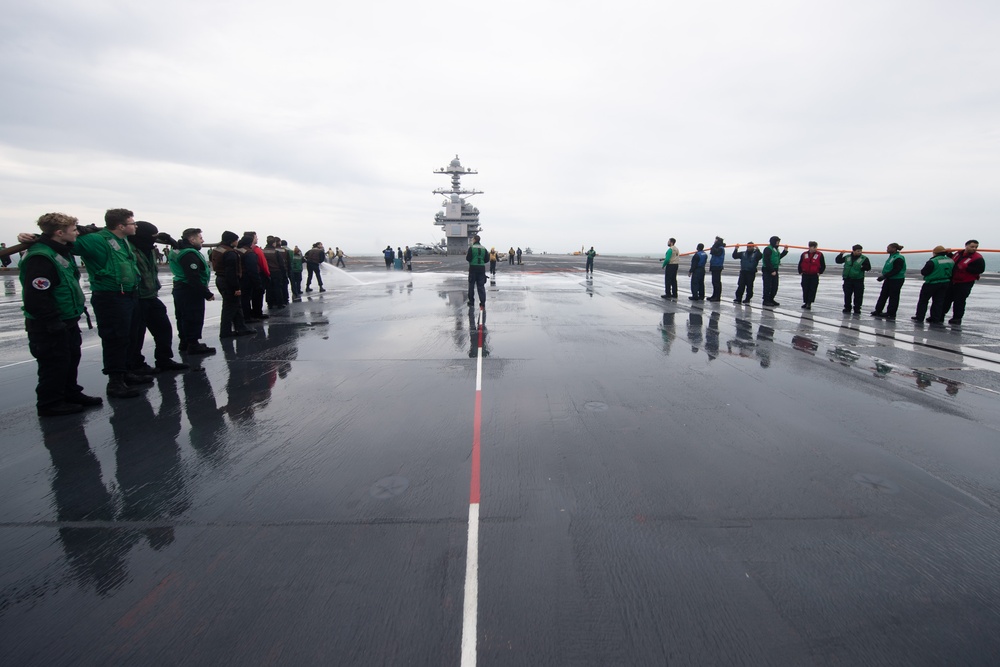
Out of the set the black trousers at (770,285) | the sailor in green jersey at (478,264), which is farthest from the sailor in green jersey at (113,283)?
the black trousers at (770,285)

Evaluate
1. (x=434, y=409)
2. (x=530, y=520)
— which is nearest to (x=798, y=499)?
(x=530, y=520)

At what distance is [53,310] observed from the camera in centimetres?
485

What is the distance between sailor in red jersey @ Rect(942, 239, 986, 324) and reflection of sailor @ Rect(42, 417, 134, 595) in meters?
14.8

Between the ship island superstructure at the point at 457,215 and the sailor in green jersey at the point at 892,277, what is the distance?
6264 centimetres

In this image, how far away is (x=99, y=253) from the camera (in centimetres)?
530

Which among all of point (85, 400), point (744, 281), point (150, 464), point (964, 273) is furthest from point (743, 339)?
point (85, 400)

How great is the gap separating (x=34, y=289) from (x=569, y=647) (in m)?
5.95

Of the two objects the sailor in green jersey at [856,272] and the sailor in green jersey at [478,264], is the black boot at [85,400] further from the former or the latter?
the sailor in green jersey at [856,272]

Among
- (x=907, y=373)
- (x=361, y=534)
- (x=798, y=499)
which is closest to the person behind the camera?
(x=361, y=534)

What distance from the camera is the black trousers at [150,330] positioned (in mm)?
6254

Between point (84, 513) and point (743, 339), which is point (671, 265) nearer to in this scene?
Answer: point (743, 339)

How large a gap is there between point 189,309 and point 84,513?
17.0 feet

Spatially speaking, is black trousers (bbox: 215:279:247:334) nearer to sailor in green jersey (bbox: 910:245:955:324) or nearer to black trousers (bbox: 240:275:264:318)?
black trousers (bbox: 240:275:264:318)

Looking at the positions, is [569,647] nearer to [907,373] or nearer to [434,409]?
[434,409]
